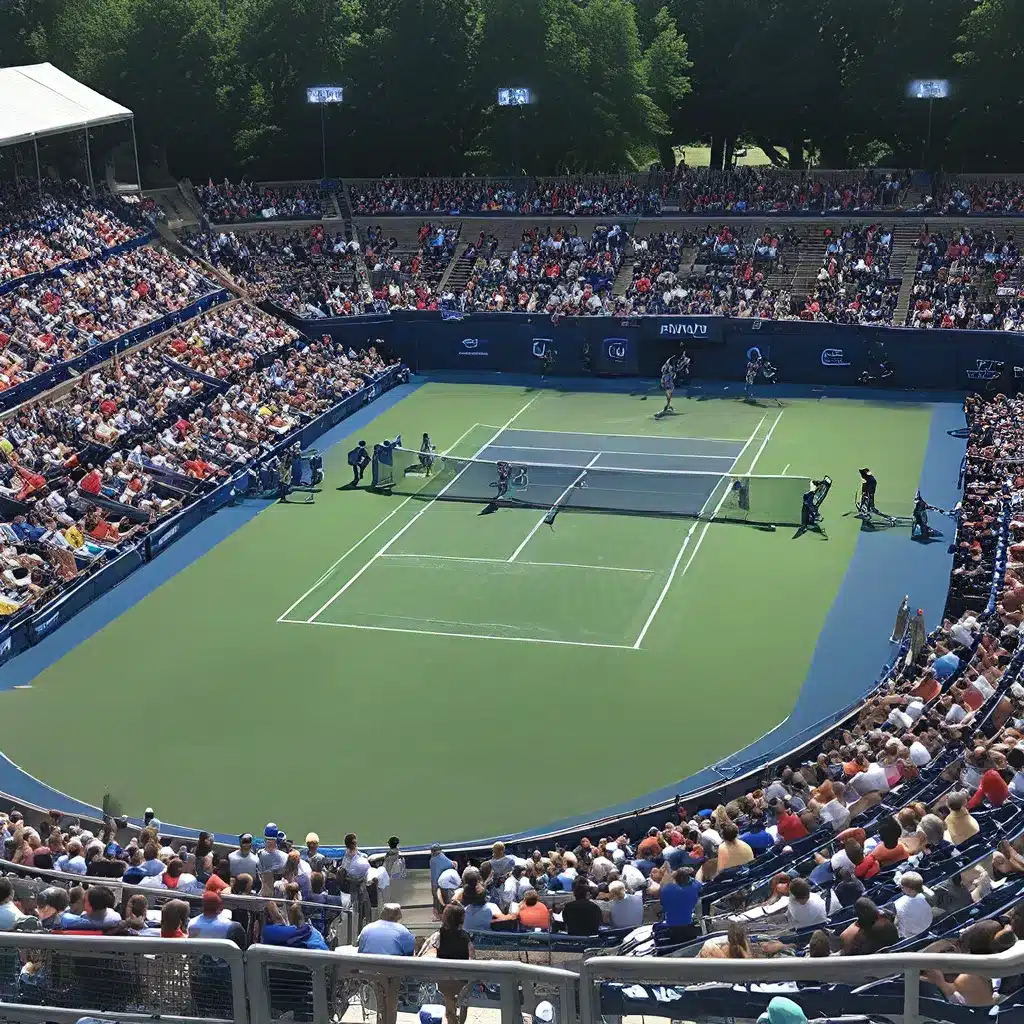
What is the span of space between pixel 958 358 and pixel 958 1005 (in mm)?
42116

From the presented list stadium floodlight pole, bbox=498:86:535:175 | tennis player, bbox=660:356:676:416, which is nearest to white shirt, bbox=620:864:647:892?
tennis player, bbox=660:356:676:416

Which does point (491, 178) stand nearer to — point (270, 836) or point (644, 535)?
point (644, 535)

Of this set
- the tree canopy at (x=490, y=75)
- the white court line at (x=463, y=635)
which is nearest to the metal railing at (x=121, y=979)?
the white court line at (x=463, y=635)

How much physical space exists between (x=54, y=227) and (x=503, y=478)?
19389 millimetres

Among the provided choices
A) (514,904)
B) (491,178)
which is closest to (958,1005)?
(514,904)

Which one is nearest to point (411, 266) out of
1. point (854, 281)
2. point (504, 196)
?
point (504, 196)

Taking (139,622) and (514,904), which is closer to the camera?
(514,904)

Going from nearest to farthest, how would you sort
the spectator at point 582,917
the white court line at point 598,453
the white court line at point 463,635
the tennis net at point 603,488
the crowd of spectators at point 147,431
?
the spectator at point 582,917 → the white court line at point 463,635 → the crowd of spectators at point 147,431 → the tennis net at point 603,488 → the white court line at point 598,453

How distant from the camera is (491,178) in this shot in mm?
60844

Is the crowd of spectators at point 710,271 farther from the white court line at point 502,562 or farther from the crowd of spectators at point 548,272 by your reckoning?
the white court line at point 502,562

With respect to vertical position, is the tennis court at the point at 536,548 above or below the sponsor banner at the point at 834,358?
below

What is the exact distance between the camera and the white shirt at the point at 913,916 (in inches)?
463

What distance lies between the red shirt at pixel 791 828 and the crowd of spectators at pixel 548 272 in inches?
1393

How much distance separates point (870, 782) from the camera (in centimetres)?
1800
